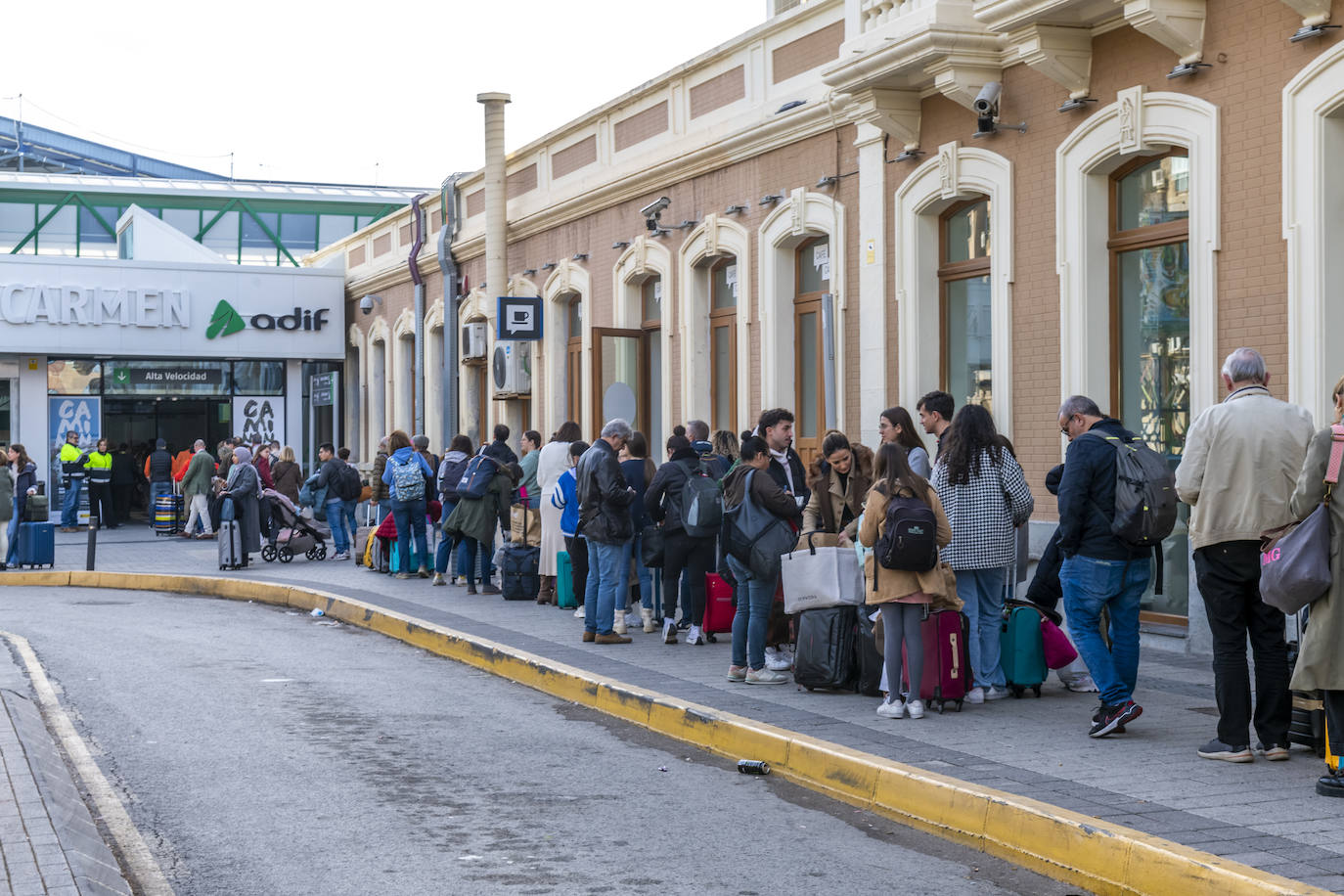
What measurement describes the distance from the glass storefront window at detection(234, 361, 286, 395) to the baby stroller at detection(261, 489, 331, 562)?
449 inches

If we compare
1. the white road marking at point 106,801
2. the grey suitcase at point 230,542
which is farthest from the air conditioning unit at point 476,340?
the white road marking at point 106,801

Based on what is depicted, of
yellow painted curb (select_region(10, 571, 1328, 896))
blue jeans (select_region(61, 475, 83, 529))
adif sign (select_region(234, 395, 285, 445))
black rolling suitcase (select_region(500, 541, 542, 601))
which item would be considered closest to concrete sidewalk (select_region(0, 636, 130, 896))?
yellow painted curb (select_region(10, 571, 1328, 896))

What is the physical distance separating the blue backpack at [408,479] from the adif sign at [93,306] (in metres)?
14.7

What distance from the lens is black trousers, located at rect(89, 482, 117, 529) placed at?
28344mm

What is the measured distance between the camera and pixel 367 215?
41.1m

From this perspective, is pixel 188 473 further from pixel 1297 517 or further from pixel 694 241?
pixel 1297 517

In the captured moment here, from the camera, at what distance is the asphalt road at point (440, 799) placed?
580 cm

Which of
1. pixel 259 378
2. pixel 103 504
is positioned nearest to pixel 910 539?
pixel 103 504

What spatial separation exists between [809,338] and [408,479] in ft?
16.0

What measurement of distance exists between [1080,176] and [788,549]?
4.22m

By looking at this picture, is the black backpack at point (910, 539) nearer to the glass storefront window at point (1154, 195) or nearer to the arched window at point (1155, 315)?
the arched window at point (1155, 315)

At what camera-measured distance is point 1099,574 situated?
7.93 meters

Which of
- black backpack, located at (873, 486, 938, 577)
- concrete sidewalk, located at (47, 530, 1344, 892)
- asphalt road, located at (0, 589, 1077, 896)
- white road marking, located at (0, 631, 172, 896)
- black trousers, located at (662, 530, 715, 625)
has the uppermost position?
black backpack, located at (873, 486, 938, 577)

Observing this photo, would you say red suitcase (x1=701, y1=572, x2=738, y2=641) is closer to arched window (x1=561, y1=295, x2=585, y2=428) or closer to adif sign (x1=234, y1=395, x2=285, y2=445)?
arched window (x1=561, y1=295, x2=585, y2=428)
